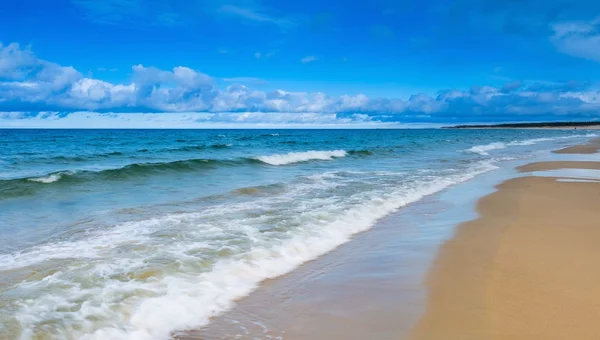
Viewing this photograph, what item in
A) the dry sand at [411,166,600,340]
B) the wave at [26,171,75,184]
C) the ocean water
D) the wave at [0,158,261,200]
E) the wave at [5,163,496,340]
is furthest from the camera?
the wave at [26,171,75,184]

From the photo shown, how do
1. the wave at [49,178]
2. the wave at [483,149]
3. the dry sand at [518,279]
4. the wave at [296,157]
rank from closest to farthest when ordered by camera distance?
the dry sand at [518,279], the wave at [49,178], the wave at [296,157], the wave at [483,149]

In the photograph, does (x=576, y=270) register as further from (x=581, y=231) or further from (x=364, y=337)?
(x=364, y=337)

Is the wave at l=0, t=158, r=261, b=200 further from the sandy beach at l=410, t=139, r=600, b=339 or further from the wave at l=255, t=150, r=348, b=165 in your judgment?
the sandy beach at l=410, t=139, r=600, b=339

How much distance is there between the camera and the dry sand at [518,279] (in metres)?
3.80

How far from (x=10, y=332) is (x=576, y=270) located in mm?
6025

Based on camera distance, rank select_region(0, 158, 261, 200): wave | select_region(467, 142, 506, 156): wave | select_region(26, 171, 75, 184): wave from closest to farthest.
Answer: select_region(0, 158, 261, 200): wave → select_region(26, 171, 75, 184): wave → select_region(467, 142, 506, 156): wave

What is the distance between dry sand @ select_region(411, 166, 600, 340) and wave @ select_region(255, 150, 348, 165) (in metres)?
17.0

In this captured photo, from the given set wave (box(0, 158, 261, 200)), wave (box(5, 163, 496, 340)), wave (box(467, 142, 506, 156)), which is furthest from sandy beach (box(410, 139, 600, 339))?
wave (box(467, 142, 506, 156))

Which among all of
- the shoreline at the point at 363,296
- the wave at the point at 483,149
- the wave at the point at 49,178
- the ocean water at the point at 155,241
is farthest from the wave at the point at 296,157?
the shoreline at the point at 363,296

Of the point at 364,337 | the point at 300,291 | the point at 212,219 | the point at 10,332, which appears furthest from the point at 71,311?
the point at 212,219

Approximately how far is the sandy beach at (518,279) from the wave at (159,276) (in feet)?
6.50

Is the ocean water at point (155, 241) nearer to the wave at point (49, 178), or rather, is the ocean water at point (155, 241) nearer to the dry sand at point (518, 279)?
the wave at point (49, 178)

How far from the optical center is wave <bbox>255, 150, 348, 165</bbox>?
2541 centimetres

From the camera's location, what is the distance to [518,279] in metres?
5.04
